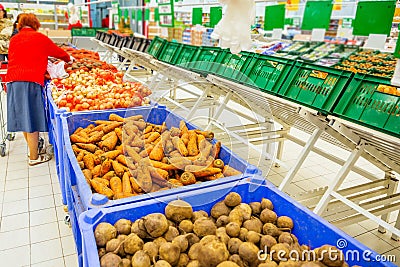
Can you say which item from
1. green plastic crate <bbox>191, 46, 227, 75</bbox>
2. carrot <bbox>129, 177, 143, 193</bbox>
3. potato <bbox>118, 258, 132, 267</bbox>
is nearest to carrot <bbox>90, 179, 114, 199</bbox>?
carrot <bbox>129, 177, 143, 193</bbox>

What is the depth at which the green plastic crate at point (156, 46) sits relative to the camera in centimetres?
520

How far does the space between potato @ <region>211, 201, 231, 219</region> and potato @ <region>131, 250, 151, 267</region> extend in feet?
1.29

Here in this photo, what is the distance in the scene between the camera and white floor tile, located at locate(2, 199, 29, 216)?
9.20 ft

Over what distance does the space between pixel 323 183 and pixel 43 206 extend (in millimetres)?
2813

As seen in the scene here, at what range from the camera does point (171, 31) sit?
10.9 meters

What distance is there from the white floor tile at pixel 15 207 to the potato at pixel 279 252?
2440 mm

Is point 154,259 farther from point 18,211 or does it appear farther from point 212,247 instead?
point 18,211

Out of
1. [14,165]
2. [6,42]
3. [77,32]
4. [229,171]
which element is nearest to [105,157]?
[229,171]

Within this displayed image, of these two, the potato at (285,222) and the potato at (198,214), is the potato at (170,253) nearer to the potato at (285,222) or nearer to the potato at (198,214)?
the potato at (198,214)

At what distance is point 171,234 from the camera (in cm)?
126

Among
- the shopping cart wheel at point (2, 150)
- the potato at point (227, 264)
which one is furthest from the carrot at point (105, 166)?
the shopping cart wheel at point (2, 150)

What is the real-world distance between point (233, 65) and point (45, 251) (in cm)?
241

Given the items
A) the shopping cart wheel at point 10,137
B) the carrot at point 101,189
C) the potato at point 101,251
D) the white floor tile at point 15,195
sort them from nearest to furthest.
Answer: the potato at point 101,251, the carrot at point 101,189, the white floor tile at point 15,195, the shopping cart wheel at point 10,137

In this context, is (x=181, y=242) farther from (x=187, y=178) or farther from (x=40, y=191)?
(x=40, y=191)
